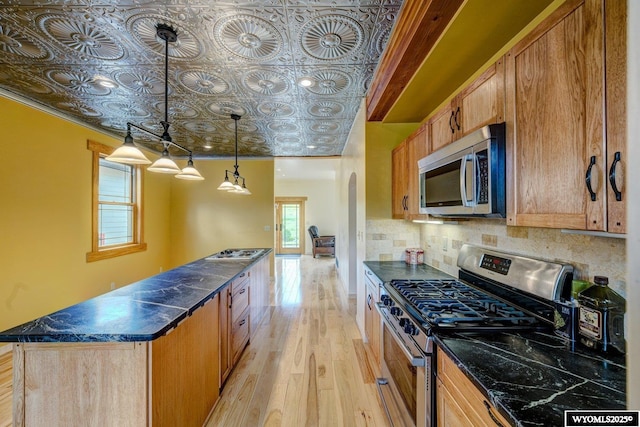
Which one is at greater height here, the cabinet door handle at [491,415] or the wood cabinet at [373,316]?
the cabinet door handle at [491,415]

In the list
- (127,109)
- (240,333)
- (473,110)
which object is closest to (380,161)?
(473,110)

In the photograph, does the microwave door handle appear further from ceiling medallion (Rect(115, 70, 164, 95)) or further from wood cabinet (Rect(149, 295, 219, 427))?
ceiling medallion (Rect(115, 70, 164, 95))

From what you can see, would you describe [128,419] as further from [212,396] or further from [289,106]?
[289,106]

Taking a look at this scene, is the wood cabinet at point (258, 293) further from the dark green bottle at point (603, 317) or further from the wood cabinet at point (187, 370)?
the dark green bottle at point (603, 317)

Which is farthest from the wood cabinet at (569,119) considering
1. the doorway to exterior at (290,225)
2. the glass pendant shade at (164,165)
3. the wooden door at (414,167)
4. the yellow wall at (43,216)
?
the doorway to exterior at (290,225)

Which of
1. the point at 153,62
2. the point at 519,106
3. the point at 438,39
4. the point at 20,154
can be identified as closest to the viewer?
the point at 519,106

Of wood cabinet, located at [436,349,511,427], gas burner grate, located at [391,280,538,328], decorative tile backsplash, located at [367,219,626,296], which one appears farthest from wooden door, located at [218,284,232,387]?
wood cabinet, located at [436,349,511,427]

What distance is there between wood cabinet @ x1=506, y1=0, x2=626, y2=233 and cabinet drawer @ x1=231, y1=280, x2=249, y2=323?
86.7 inches

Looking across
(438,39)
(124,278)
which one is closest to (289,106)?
(438,39)

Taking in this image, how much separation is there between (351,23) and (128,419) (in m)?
2.58

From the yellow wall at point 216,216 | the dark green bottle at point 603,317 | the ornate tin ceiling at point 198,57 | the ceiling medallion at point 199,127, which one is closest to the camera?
the dark green bottle at point 603,317

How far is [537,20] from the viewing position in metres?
1.36

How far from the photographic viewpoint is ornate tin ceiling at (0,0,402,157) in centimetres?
174

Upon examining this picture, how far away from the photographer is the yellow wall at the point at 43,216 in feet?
9.20
